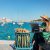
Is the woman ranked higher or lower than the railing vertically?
higher

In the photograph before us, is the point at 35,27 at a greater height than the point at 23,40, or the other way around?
the point at 35,27

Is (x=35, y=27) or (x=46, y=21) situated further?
(x=35, y=27)

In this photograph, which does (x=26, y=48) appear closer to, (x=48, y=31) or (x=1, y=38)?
(x=48, y=31)

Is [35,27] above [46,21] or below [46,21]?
below

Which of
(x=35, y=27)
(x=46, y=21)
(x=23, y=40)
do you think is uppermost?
(x=46, y=21)

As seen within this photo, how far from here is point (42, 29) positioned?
2.82 metres

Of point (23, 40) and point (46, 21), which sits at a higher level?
point (46, 21)

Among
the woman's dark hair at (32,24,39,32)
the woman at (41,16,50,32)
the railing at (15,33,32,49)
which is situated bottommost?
the railing at (15,33,32,49)

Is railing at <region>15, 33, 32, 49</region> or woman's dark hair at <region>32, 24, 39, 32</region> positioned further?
woman's dark hair at <region>32, 24, 39, 32</region>

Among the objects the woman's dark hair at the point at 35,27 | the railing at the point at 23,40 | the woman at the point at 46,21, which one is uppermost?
the woman at the point at 46,21

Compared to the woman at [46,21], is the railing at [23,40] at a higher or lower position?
lower

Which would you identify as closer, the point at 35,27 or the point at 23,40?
the point at 23,40

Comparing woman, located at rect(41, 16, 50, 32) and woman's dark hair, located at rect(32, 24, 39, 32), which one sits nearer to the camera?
woman, located at rect(41, 16, 50, 32)

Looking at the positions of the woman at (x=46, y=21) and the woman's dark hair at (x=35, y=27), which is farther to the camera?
the woman's dark hair at (x=35, y=27)
